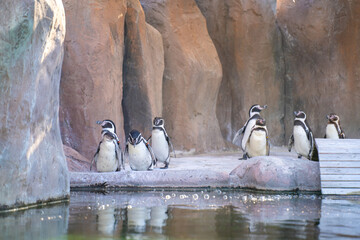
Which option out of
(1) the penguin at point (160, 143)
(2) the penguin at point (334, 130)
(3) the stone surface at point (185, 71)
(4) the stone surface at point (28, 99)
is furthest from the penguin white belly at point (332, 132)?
(4) the stone surface at point (28, 99)

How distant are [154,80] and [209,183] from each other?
4844 mm

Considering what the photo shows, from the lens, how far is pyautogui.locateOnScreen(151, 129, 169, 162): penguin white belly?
33.1ft

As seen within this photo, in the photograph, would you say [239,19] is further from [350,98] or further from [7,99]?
[7,99]

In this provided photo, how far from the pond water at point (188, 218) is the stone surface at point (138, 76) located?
484 centimetres

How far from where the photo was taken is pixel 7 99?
5.26 metres

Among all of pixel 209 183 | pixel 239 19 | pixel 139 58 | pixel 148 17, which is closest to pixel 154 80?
pixel 139 58

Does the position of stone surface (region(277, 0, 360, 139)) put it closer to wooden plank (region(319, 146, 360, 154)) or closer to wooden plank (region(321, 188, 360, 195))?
wooden plank (region(319, 146, 360, 154))

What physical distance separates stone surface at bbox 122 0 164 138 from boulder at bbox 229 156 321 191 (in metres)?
4.29

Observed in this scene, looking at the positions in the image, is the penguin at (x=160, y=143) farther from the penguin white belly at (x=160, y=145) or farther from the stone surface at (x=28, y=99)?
the stone surface at (x=28, y=99)

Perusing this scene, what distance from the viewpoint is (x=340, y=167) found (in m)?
7.62

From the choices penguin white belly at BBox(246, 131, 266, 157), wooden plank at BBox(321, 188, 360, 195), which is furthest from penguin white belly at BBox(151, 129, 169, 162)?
wooden plank at BBox(321, 188, 360, 195)

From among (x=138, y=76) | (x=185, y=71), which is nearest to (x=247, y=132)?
(x=138, y=76)

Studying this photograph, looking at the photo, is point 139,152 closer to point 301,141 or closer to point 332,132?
point 301,141

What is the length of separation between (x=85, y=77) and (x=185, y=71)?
377 cm
